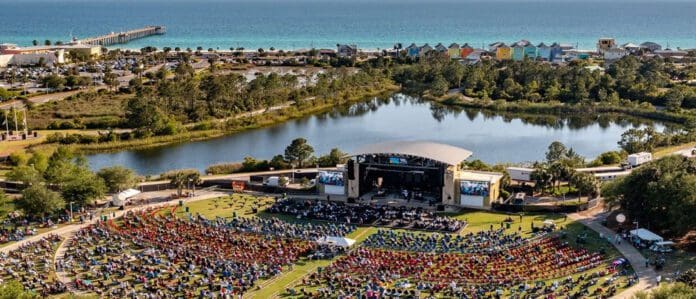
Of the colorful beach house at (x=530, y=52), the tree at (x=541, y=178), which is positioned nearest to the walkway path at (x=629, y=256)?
the tree at (x=541, y=178)

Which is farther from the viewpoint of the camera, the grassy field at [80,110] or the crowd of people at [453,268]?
the grassy field at [80,110]

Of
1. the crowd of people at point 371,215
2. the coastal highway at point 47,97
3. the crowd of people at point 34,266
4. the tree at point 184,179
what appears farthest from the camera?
the coastal highway at point 47,97

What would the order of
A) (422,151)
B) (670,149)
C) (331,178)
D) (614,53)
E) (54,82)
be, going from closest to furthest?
(422,151)
(331,178)
(670,149)
(54,82)
(614,53)

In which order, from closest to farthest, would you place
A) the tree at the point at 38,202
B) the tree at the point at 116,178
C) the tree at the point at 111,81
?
the tree at the point at 38,202, the tree at the point at 116,178, the tree at the point at 111,81

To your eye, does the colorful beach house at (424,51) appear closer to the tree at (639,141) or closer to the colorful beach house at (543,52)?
the colorful beach house at (543,52)

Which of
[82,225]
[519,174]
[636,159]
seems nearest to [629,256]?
[519,174]

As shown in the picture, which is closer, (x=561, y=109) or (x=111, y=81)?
(x=561, y=109)

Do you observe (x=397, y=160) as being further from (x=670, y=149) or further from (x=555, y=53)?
(x=555, y=53)
